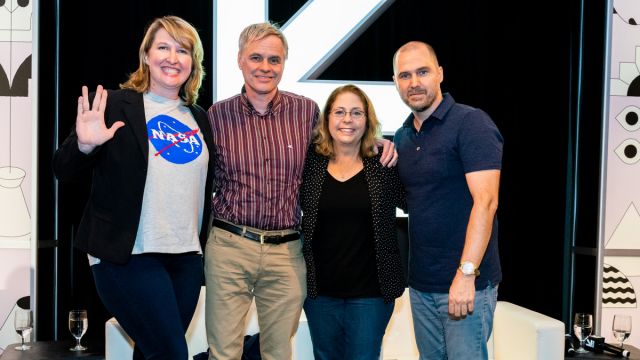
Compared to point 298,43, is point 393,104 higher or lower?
lower

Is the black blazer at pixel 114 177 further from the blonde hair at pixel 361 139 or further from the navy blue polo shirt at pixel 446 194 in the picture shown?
the navy blue polo shirt at pixel 446 194

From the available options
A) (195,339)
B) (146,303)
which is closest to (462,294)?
(146,303)

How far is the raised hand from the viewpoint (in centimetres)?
171

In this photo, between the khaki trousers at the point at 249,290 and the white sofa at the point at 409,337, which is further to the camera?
the white sofa at the point at 409,337

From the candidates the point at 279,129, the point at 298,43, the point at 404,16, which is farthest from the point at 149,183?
the point at 404,16

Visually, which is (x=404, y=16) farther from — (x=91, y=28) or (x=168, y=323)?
(x=168, y=323)

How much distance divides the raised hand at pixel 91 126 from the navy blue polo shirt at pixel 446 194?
1.17m

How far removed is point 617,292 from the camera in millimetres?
3922

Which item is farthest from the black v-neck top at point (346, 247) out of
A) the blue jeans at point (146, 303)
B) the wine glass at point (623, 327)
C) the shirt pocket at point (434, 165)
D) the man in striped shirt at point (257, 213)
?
the wine glass at point (623, 327)

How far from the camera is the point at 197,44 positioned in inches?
80.4

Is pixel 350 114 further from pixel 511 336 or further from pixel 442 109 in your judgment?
pixel 511 336

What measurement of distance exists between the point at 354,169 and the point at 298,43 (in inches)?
65.6

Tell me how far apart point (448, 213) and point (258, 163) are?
0.80 m

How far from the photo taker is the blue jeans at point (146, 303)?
1.75 metres
